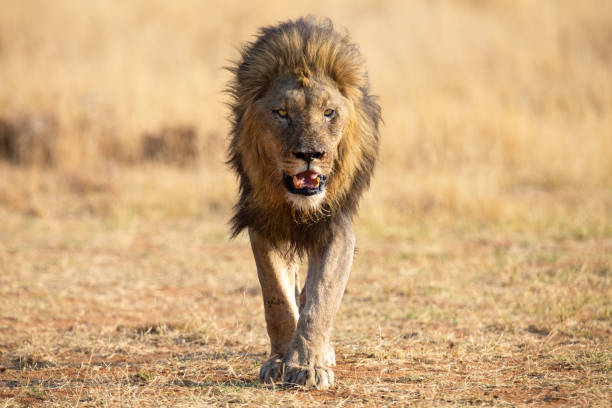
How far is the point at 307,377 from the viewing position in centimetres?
346

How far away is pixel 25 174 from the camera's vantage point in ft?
31.1

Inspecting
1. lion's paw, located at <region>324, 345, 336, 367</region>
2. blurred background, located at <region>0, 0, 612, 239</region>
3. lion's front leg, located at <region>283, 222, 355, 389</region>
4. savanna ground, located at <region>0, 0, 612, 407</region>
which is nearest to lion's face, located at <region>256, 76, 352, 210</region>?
lion's front leg, located at <region>283, 222, 355, 389</region>

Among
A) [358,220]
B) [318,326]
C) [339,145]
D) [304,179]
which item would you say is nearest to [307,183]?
[304,179]

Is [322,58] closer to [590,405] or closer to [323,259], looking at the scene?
[323,259]

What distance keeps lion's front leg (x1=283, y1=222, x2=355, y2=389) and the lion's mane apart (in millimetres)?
151

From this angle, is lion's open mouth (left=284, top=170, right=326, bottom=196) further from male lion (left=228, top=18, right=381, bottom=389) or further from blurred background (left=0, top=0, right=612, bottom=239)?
blurred background (left=0, top=0, right=612, bottom=239)

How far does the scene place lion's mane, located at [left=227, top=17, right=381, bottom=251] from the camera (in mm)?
3629

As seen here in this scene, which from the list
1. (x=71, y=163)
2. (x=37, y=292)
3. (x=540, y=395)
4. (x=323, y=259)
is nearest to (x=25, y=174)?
(x=71, y=163)

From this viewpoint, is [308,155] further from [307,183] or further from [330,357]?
[330,357]

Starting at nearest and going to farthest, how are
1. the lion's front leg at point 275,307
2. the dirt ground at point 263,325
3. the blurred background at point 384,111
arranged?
the dirt ground at point 263,325 → the lion's front leg at point 275,307 → the blurred background at point 384,111

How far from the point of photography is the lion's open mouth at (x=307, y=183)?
3459 mm

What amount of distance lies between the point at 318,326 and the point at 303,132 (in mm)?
793

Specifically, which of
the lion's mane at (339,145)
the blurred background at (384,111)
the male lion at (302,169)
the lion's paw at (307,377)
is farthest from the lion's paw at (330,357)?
the blurred background at (384,111)

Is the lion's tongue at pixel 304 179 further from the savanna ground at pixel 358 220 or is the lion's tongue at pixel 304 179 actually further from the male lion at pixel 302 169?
Result: the savanna ground at pixel 358 220
